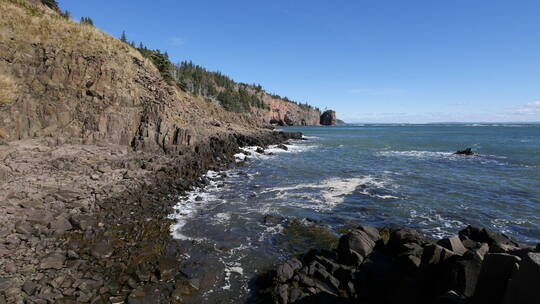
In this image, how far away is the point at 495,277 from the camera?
7043 mm

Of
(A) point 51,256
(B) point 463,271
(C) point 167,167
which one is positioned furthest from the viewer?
(C) point 167,167

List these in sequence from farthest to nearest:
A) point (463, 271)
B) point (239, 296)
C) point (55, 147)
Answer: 1. point (55, 147)
2. point (239, 296)
3. point (463, 271)

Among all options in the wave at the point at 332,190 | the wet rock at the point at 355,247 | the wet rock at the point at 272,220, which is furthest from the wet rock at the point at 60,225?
the wave at the point at 332,190

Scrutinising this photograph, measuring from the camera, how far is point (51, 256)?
11.0 meters

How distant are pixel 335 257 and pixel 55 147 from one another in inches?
1013

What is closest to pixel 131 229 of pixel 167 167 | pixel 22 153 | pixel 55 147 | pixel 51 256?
pixel 51 256

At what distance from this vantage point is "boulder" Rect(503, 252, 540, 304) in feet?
18.9

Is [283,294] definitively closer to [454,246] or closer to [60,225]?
[454,246]

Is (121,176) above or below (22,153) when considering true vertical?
below

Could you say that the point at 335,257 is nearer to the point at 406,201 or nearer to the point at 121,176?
Answer: the point at 406,201

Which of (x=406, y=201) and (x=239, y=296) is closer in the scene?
(x=239, y=296)

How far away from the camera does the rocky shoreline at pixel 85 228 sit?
32.0ft

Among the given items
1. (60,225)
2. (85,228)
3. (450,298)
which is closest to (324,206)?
(450,298)

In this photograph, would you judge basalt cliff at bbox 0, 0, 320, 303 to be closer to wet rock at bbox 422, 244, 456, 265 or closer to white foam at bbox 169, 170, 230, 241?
white foam at bbox 169, 170, 230, 241
